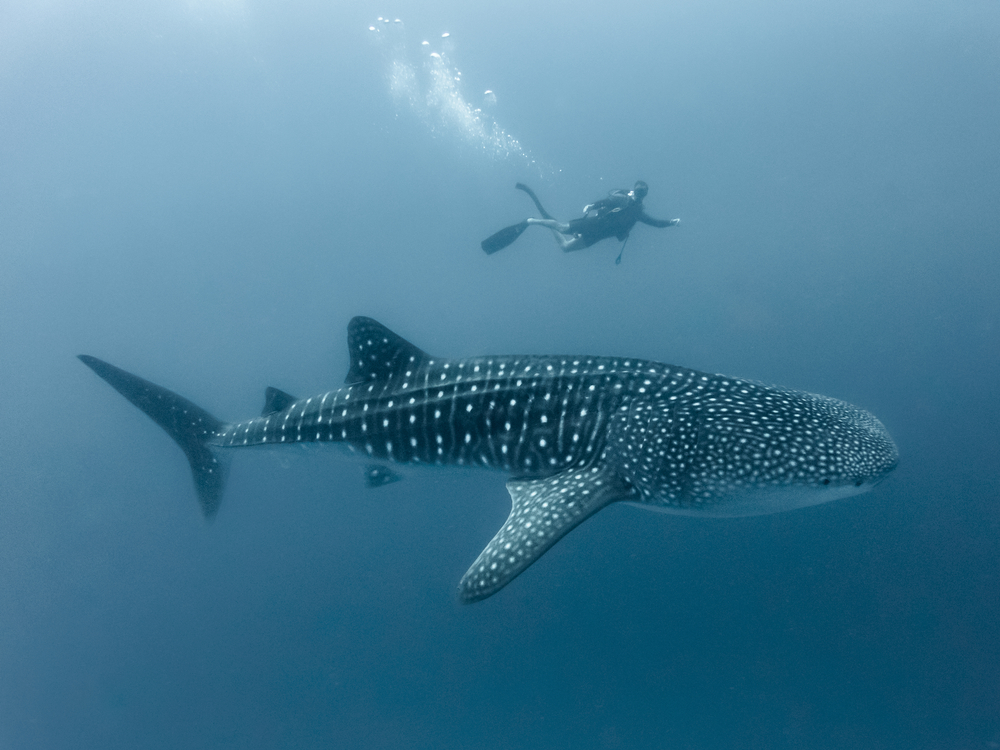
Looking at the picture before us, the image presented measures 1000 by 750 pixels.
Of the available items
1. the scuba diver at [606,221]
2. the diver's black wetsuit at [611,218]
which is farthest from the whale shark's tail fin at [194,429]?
the diver's black wetsuit at [611,218]

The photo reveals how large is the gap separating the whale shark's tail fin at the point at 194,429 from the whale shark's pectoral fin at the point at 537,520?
4.32 m

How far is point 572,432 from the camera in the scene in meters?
4.90

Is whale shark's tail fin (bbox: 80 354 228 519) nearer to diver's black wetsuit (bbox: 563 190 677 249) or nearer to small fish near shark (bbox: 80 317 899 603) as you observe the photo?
small fish near shark (bbox: 80 317 899 603)

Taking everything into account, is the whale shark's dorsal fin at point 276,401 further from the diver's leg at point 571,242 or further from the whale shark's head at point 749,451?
the diver's leg at point 571,242

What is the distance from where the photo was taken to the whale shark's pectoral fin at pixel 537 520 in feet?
12.9

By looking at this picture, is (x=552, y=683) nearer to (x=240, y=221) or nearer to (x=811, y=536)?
(x=811, y=536)

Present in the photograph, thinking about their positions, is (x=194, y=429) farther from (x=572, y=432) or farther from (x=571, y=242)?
(x=571, y=242)

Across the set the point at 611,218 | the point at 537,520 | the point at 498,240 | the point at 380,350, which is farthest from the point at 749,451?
the point at 611,218

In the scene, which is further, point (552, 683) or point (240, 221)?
point (240, 221)

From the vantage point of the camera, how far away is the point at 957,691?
772 cm

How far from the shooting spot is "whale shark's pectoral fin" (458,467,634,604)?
3.93m

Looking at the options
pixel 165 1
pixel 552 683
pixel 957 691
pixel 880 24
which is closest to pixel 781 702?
pixel 957 691

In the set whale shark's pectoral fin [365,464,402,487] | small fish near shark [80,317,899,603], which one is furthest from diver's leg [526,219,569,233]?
whale shark's pectoral fin [365,464,402,487]

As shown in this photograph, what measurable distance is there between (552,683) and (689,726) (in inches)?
91.0
